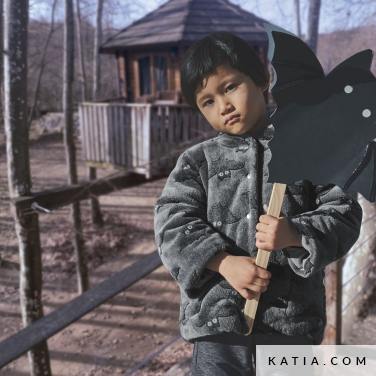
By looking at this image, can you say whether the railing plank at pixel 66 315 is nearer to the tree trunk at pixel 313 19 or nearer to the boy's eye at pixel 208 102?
the boy's eye at pixel 208 102

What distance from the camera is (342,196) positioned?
1.06m

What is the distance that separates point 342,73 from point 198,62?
39cm

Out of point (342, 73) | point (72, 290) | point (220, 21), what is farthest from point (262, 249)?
point (220, 21)

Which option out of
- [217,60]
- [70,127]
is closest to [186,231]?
[217,60]

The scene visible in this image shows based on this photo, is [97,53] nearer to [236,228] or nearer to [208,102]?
[208,102]

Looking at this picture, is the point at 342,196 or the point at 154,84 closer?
the point at 342,196

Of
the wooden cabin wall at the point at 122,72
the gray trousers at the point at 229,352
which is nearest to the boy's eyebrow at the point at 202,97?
the gray trousers at the point at 229,352

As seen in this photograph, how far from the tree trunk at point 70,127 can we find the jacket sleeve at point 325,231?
6284 millimetres

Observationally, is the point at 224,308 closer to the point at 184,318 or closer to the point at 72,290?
the point at 184,318

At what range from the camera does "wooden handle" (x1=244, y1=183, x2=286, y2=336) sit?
99 centimetres

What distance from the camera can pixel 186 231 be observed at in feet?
3.59

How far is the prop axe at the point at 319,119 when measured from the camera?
920mm

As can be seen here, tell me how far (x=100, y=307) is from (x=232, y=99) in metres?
7.15

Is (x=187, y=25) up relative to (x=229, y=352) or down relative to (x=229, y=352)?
up
